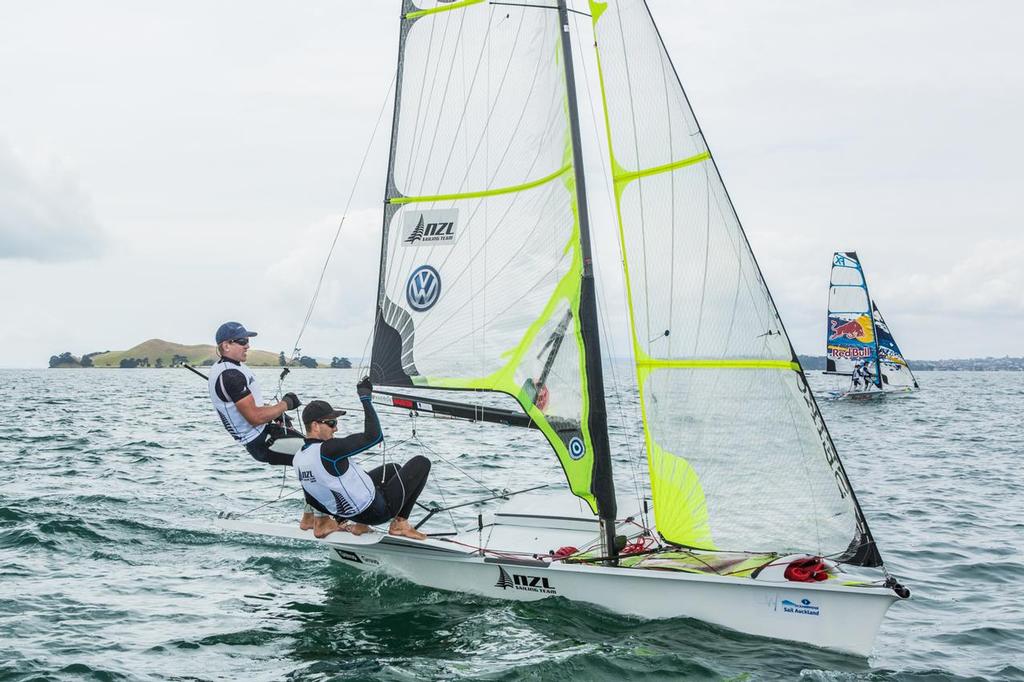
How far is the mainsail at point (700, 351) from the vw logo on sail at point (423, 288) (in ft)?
6.99

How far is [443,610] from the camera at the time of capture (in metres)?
7.89

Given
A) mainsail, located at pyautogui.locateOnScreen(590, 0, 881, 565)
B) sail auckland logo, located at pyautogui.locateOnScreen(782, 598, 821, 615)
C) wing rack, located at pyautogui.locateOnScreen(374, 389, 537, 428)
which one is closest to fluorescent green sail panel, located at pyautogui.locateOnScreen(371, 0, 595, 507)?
wing rack, located at pyautogui.locateOnScreen(374, 389, 537, 428)

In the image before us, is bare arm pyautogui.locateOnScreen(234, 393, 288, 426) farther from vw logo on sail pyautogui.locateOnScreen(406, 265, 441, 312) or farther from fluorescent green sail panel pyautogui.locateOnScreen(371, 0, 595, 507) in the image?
vw logo on sail pyautogui.locateOnScreen(406, 265, 441, 312)

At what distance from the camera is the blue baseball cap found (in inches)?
315

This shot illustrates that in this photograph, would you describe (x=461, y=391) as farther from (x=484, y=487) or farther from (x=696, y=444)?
(x=484, y=487)

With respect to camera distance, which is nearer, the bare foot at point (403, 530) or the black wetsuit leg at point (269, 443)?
the bare foot at point (403, 530)

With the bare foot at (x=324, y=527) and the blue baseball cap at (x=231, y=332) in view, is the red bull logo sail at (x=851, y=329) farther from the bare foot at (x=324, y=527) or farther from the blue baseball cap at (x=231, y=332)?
the blue baseball cap at (x=231, y=332)

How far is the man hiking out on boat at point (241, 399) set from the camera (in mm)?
7938

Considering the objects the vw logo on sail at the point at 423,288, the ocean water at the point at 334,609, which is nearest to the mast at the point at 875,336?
the ocean water at the point at 334,609

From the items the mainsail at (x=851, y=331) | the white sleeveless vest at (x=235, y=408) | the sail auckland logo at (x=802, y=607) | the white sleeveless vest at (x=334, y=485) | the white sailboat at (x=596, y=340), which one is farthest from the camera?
the mainsail at (x=851, y=331)

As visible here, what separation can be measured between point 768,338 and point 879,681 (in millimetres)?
2763

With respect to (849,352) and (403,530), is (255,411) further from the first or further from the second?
(849,352)

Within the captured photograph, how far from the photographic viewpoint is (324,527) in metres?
8.27

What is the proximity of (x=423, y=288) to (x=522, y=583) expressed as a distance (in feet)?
10.3
